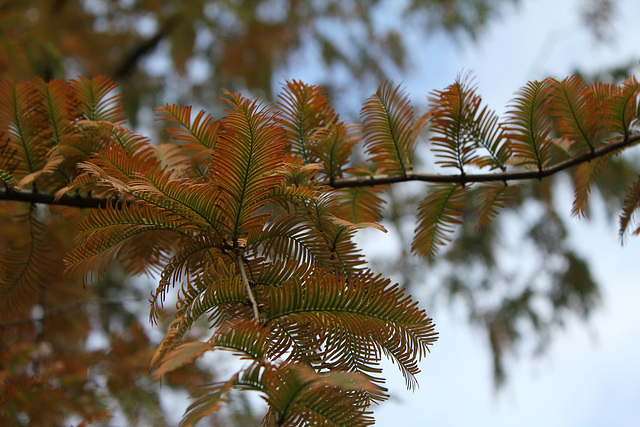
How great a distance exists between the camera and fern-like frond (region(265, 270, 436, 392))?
73 centimetres

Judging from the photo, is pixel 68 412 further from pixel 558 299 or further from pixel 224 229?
pixel 558 299

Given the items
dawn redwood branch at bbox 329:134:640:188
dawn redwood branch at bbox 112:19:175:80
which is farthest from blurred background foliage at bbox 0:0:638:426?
dawn redwood branch at bbox 329:134:640:188

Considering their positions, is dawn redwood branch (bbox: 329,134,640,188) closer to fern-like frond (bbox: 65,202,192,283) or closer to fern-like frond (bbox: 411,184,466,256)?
fern-like frond (bbox: 411,184,466,256)

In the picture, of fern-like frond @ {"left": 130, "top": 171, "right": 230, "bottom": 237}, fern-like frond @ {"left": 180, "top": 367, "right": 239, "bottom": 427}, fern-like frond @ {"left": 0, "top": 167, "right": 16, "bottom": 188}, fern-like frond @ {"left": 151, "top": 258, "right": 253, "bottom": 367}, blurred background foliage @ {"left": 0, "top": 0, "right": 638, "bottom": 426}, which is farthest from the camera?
blurred background foliage @ {"left": 0, "top": 0, "right": 638, "bottom": 426}

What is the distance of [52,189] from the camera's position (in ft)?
4.05

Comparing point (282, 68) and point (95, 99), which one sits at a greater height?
point (282, 68)

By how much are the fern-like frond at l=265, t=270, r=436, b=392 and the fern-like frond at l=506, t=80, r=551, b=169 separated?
512mm

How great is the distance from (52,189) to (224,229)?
0.58 m

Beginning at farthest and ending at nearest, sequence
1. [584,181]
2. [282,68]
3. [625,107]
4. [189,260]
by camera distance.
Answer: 1. [282,68]
2. [584,181]
3. [625,107]
4. [189,260]

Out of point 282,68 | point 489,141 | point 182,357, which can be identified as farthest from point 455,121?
point 282,68

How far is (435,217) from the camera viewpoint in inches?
47.7

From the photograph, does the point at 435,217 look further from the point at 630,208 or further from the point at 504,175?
the point at 630,208

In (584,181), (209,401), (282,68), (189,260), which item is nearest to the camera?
(209,401)

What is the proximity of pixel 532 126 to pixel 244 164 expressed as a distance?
0.63 metres
